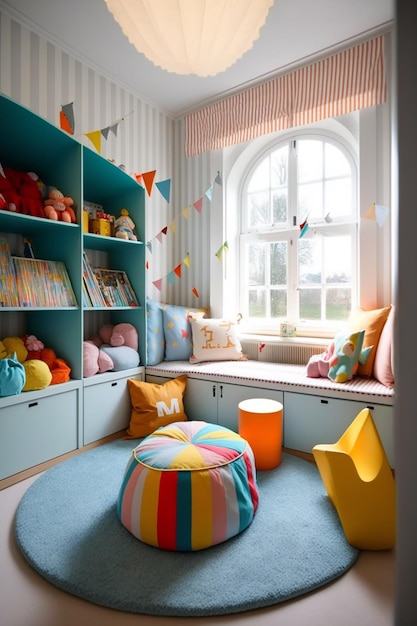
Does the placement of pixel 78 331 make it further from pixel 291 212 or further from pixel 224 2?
pixel 291 212

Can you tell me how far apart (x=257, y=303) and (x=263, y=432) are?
1.52 m

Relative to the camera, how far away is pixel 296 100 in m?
2.69

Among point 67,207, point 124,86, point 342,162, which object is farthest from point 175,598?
point 124,86

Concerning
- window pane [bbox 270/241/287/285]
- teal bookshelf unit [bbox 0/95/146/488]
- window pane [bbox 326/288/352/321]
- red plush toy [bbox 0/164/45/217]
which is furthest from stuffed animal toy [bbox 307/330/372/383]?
red plush toy [bbox 0/164/45/217]

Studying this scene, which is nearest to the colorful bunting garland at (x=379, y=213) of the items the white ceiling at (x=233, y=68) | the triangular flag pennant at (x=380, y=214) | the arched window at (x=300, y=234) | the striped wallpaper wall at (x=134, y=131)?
the triangular flag pennant at (x=380, y=214)

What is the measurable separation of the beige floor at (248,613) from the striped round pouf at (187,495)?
218 millimetres

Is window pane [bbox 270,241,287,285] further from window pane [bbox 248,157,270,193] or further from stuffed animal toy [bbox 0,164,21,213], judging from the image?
stuffed animal toy [bbox 0,164,21,213]

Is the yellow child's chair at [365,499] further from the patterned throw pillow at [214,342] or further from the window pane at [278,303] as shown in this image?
the window pane at [278,303]

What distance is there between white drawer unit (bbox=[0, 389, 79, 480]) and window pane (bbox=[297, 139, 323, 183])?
8.18ft

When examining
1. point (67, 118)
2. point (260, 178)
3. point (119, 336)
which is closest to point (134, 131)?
point (67, 118)

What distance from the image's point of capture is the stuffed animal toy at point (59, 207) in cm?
205

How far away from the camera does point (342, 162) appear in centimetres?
280

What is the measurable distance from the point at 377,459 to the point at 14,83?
9.45 feet

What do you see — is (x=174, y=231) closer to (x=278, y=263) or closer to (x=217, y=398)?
(x=278, y=263)
